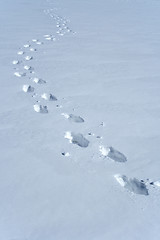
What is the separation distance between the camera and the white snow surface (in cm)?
141

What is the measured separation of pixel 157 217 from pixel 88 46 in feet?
8.94

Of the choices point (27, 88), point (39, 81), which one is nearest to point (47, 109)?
point (27, 88)

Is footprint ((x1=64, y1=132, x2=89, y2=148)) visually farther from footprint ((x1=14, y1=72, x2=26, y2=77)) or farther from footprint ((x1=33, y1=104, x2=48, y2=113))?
footprint ((x1=14, y1=72, x2=26, y2=77))

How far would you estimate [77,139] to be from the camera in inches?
77.6

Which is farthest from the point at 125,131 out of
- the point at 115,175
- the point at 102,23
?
the point at 102,23

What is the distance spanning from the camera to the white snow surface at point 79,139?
141 cm

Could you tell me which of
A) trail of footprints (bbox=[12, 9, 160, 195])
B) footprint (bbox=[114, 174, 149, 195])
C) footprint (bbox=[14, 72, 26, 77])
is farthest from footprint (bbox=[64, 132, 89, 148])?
footprint (bbox=[14, 72, 26, 77])

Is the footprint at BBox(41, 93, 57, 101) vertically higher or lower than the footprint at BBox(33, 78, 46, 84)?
higher

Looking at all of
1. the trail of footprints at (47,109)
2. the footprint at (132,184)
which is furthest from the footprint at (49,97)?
the footprint at (132,184)

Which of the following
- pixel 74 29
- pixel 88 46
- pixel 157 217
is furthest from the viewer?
pixel 74 29

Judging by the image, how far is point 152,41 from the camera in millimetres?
4230

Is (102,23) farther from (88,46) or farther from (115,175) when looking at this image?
(115,175)

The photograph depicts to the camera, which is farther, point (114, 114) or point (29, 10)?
point (29, 10)

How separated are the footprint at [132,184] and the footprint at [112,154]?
15 cm
